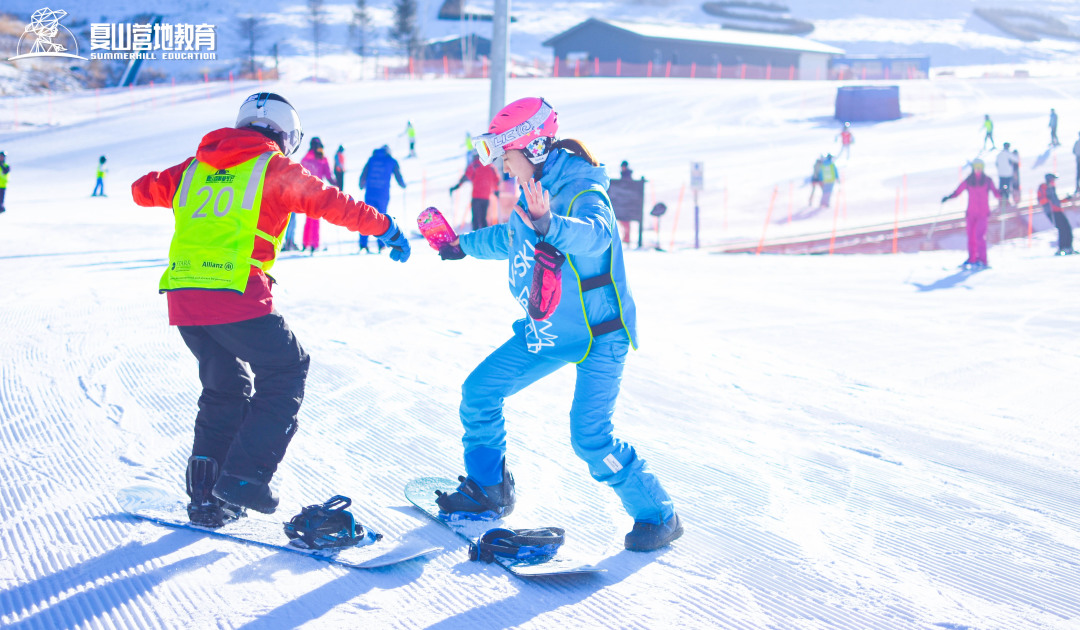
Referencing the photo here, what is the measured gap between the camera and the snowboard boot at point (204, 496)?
306 centimetres

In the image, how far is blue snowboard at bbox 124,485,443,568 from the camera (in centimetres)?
294

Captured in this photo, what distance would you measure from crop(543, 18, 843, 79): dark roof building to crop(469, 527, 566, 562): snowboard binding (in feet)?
170

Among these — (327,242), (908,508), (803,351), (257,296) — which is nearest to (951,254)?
(803,351)

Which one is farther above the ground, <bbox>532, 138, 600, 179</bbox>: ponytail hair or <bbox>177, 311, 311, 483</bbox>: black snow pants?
<bbox>532, 138, 600, 179</bbox>: ponytail hair

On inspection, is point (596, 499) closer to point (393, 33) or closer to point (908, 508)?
point (908, 508)

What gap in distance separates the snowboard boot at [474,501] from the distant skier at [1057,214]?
13372mm

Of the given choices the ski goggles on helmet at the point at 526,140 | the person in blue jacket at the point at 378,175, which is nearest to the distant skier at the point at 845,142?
the person in blue jacket at the point at 378,175

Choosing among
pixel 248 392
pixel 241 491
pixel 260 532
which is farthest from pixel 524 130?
pixel 260 532

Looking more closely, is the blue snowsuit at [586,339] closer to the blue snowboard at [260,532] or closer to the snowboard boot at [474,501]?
the snowboard boot at [474,501]

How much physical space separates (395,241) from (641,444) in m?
1.98

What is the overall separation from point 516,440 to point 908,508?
6.19 ft

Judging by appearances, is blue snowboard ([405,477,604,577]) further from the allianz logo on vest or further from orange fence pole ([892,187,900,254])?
orange fence pole ([892,187,900,254])

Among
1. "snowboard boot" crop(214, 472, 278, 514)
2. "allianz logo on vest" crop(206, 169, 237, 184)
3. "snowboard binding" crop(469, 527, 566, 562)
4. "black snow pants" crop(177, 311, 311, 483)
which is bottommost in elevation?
"snowboard binding" crop(469, 527, 566, 562)

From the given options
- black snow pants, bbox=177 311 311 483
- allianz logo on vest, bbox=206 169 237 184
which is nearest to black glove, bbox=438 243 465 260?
black snow pants, bbox=177 311 311 483
